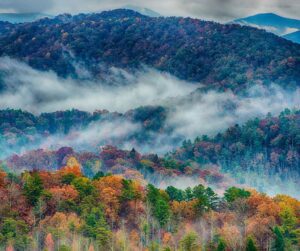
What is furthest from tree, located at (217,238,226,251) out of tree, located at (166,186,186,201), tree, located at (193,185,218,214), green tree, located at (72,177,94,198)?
green tree, located at (72,177,94,198)

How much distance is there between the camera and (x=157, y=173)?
178 m

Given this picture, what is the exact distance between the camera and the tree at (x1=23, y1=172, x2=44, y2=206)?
10425cm

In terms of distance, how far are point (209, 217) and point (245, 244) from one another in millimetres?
16310

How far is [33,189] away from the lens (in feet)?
345

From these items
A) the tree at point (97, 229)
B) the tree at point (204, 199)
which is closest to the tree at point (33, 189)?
the tree at point (97, 229)

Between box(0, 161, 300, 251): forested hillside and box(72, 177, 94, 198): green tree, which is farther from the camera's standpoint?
box(72, 177, 94, 198): green tree

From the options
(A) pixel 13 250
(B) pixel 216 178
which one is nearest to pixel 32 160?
(B) pixel 216 178

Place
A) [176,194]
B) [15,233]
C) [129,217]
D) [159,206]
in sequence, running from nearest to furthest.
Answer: [15,233], [159,206], [129,217], [176,194]

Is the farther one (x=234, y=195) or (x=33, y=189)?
(x=234, y=195)

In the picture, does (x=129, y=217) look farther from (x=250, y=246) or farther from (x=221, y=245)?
(x=250, y=246)

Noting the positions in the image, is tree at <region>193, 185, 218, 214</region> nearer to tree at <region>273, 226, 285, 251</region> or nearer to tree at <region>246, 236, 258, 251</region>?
tree at <region>273, 226, 285, 251</region>

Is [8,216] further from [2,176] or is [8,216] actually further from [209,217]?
[209,217]

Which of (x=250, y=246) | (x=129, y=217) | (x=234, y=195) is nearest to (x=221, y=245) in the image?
(x=250, y=246)

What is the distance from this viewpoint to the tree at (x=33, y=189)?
104 meters
